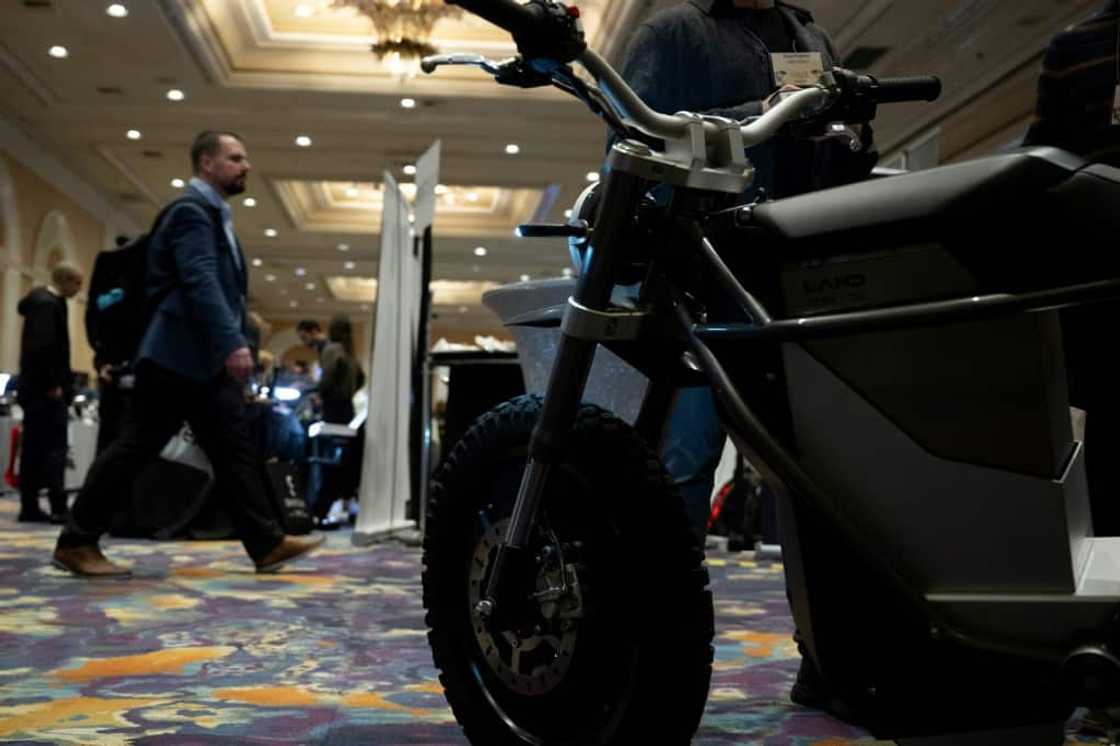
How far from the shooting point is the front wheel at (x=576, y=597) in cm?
132

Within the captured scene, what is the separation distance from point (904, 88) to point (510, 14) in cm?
66

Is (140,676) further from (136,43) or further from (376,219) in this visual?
(376,219)

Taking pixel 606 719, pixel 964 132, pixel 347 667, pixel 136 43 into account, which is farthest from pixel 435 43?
pixel 606 719

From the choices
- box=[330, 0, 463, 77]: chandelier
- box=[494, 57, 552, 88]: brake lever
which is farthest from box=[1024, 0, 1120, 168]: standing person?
box=[330, 0, 463, 77]: chandelier

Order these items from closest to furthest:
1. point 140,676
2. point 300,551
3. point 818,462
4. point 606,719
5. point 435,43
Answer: point 818,462 < point 606,719 < point 140,676 < point 300,551 < point 435,43

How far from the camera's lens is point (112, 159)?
50.4 ft

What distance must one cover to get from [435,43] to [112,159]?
5407 mm

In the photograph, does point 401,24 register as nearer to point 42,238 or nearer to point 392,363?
point 392,363

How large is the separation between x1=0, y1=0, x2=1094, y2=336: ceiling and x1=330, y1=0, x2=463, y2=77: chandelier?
45cm

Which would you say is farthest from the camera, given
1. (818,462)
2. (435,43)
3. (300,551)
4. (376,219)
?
(376,219)

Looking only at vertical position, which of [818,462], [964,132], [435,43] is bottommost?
[818,462]

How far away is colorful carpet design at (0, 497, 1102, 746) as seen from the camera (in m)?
1.87

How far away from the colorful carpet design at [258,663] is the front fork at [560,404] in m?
0.41

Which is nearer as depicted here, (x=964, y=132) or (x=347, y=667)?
(x=347, y=667)
